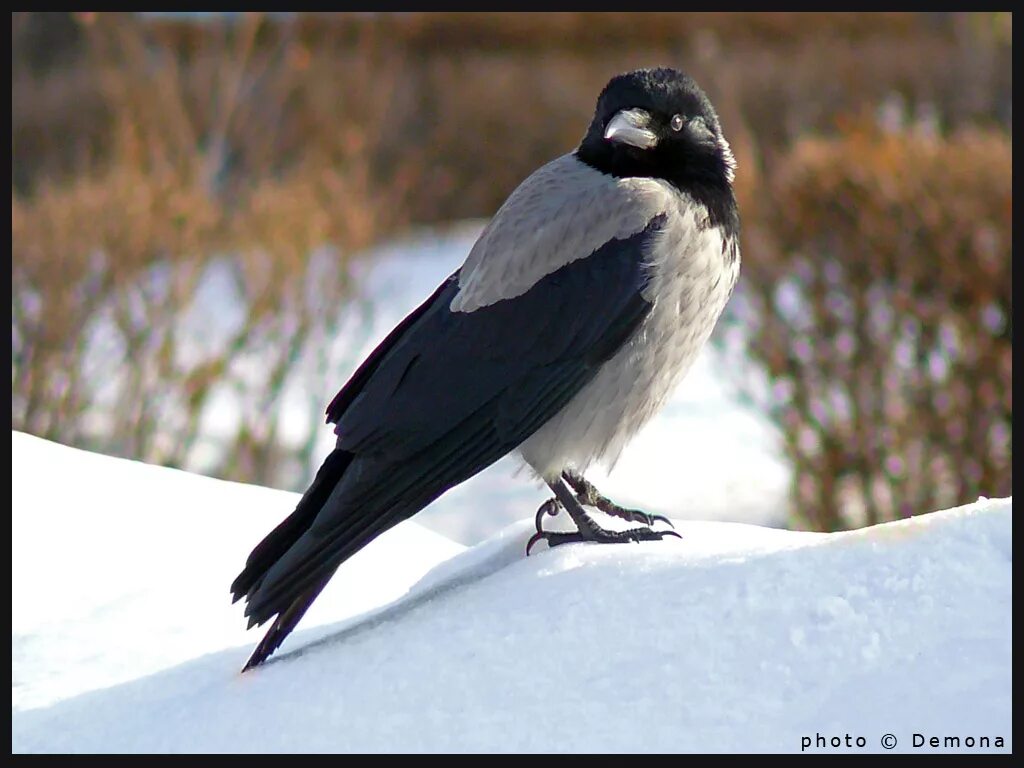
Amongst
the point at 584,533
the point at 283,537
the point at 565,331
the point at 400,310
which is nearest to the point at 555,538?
the point at 584,533

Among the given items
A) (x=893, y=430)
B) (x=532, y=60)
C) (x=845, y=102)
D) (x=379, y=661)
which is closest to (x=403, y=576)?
(x=379, y=661)

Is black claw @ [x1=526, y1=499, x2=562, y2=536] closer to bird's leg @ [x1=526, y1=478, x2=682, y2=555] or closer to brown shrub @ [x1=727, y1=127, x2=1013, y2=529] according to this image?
bird's leg @ [x1=526, y1=478, x2=682, y2=555]

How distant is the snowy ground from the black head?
92 cm

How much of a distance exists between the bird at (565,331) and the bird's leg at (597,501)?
2 cm

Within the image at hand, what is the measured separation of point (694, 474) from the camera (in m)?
8.41

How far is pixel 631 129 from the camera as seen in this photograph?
137 inches

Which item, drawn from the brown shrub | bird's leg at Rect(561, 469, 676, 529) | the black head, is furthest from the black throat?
the brown shrub

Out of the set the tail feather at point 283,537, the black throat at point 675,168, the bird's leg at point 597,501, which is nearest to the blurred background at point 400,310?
the black throat at point 675,168

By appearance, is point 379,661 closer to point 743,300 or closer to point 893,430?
point 893,430

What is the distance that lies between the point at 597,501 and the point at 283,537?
3.23 ft

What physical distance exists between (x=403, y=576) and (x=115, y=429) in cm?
319

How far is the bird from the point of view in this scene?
3.23 metres

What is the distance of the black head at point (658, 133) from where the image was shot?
3.53m

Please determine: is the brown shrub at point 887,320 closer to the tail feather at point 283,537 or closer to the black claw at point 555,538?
the black claw at point 555,538
